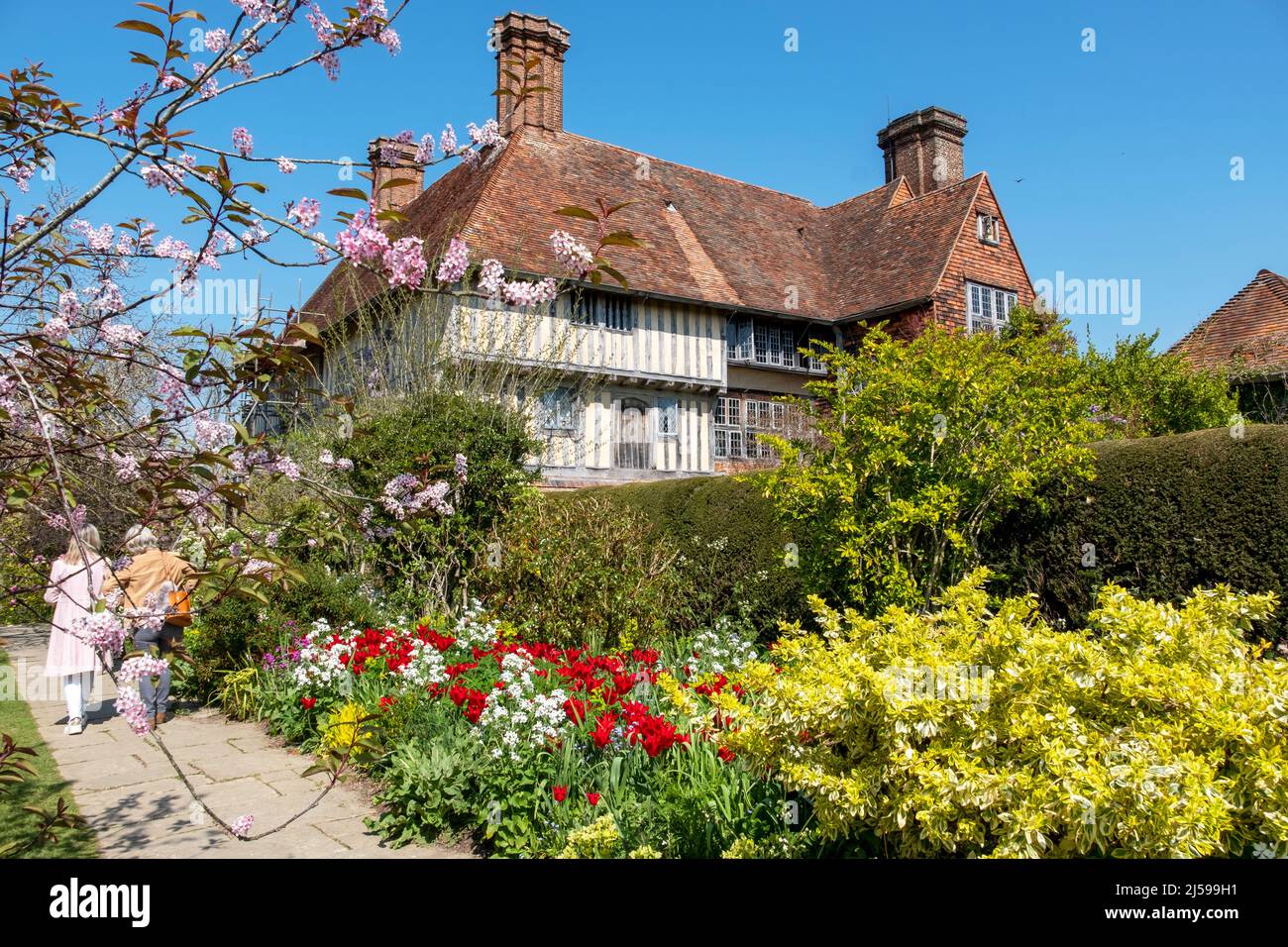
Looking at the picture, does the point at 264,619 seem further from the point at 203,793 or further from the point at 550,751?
the point at 550,751

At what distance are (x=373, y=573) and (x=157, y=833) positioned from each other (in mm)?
4866

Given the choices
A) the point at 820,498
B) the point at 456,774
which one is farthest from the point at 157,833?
the point at 820,498

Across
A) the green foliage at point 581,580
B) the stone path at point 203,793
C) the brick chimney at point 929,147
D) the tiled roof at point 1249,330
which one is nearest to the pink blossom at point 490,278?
the stone path at point 203,793

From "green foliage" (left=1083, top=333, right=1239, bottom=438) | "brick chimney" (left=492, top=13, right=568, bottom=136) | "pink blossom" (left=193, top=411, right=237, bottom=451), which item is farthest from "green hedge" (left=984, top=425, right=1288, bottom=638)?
"brick chimney" (left=492, top=13, right=568, bottom=136)

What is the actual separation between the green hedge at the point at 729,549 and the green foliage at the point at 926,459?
6.92 ft

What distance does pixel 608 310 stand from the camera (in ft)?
64.6

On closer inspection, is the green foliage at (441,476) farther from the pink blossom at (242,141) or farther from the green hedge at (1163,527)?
the pink blossom at (242,141)

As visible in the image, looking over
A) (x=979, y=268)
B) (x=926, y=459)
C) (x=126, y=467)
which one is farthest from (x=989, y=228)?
(x=126, y=467)

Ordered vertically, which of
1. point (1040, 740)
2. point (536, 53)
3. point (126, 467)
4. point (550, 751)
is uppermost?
point (536, 53)

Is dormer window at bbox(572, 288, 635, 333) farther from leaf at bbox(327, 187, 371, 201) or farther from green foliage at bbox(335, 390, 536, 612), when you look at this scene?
leaf at bbox(327, 187, 371, 201)

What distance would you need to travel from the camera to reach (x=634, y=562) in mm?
8086

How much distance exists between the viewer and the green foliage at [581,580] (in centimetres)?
753

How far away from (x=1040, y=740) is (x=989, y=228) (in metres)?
23.0

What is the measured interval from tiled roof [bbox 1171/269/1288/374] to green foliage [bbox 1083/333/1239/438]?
572 centimetres
